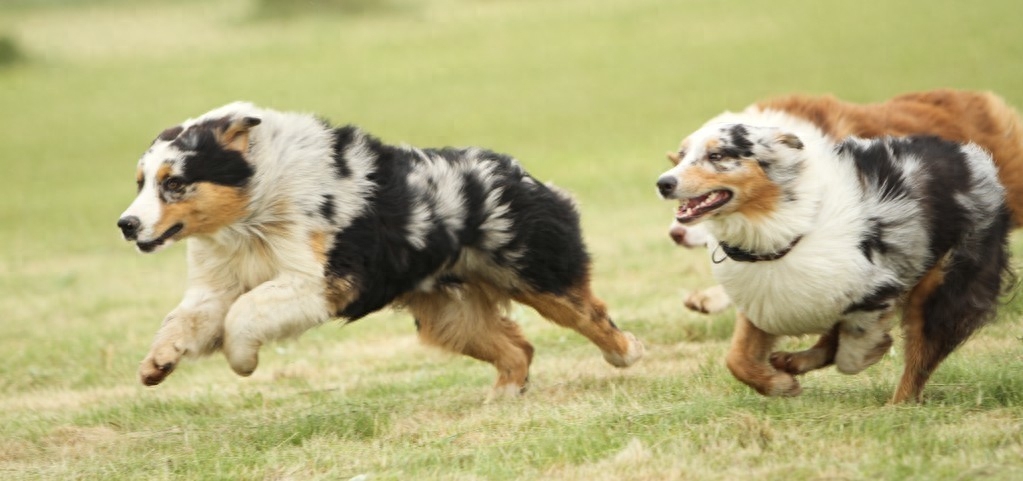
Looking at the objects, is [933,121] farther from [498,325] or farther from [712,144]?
[498,325]

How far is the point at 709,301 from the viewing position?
908 centimetres

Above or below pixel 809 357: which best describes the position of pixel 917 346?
above

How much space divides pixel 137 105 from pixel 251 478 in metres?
23.7

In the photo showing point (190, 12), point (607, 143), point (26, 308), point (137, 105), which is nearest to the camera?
point (26, 308)

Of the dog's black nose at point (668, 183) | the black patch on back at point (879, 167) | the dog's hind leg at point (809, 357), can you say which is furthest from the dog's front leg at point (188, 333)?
the black patch on back at point (879, 167)

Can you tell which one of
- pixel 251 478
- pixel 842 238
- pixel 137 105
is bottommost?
pixel 137 105

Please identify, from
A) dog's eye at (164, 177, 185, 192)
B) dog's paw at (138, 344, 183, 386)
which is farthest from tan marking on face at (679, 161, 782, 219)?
dog's paw at (138, 344, 183, 386)

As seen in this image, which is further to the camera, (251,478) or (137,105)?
(137,105)

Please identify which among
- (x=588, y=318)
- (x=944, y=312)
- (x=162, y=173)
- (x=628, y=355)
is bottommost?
(x=628, y=355)

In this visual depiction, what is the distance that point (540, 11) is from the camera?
1416 inches

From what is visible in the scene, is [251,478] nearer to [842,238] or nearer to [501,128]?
[842,238]

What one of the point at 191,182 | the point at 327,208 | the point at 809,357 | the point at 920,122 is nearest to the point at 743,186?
the point at 809,357

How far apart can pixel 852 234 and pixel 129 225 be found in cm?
347

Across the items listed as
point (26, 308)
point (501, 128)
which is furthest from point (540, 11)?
point (26, 308)
